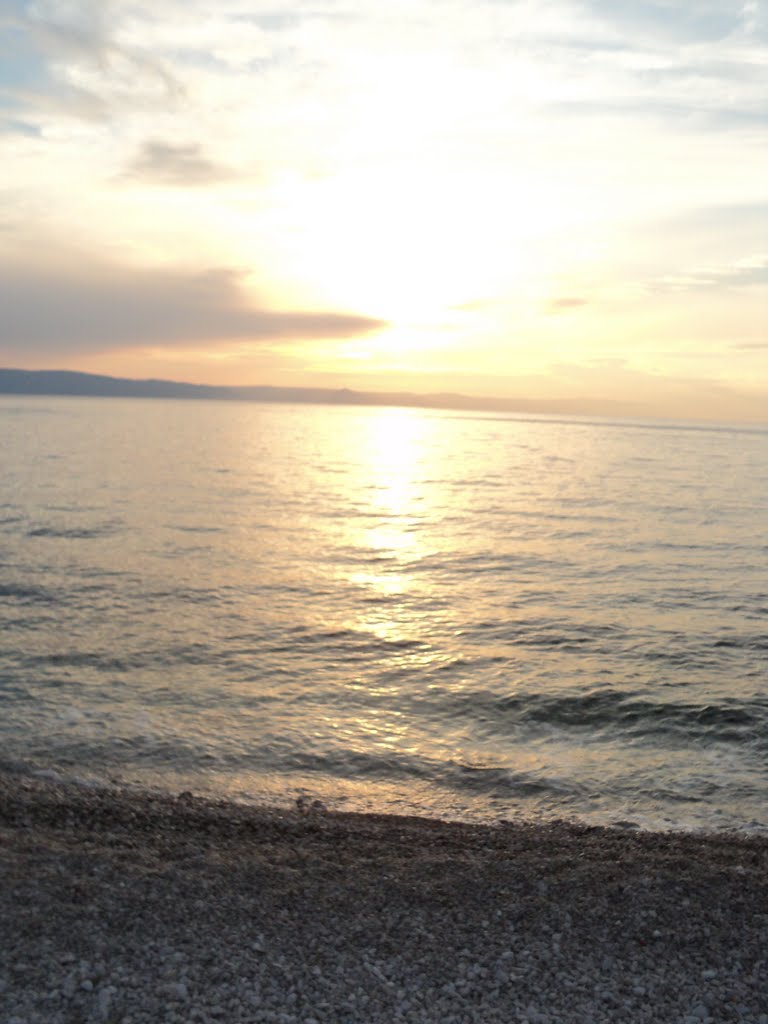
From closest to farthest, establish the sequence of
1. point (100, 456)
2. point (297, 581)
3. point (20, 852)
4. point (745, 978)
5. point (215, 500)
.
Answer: point (745, 978)
point (20, 852)
point (297, 581)
point (215, 500)
point (100, 456)

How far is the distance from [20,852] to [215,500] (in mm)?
43155

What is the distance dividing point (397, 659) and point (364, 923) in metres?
12.2

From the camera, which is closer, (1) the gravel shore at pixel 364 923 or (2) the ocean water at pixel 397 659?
(1) the gravel shore at pixel 364 923

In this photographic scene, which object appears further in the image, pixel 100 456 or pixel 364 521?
pixel 100 456

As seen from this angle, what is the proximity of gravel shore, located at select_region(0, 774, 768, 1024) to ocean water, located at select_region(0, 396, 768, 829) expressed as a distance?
2.36 m

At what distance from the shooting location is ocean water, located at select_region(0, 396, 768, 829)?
44.7 feet

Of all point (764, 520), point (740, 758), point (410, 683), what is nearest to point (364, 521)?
point (764, 520)

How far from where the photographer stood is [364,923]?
824 centimetres

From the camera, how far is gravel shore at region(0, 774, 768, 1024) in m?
6.92

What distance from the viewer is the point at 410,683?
61.2ft

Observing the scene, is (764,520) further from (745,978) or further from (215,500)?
(745,978)

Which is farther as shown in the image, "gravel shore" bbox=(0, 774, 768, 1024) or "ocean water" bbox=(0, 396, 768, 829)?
"ocean water" bbox=(0, 396, 768, 829)

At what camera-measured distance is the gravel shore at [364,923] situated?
273 inches

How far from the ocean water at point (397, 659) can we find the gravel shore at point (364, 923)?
2360mm
